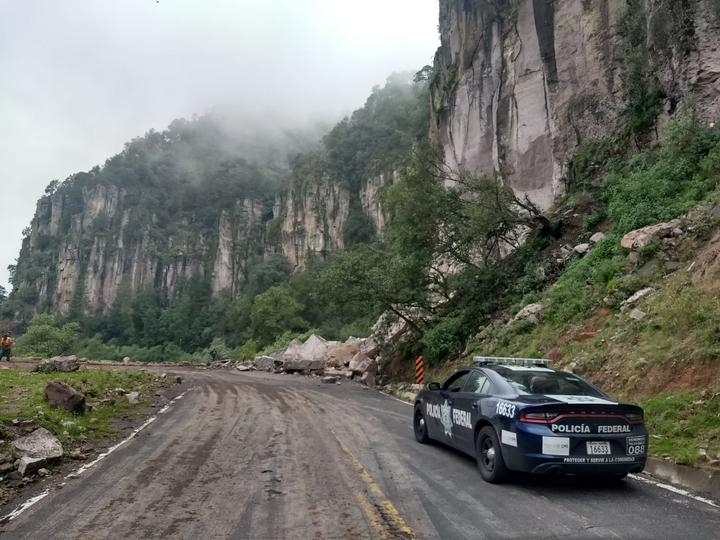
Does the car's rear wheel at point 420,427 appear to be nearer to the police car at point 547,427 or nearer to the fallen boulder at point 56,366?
the police car at point 547,427

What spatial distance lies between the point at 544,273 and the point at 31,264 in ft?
493

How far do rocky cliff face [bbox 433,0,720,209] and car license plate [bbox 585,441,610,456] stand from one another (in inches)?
729

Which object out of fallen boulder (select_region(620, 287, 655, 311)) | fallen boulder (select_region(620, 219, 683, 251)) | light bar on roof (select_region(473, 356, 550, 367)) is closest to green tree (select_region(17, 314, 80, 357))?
fallen boulder (select_region(620, 219, 683, 251))

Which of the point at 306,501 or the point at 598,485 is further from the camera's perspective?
the point at 598,485

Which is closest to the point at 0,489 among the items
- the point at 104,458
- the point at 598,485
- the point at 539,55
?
the point at 104,458

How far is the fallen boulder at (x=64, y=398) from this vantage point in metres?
10.2

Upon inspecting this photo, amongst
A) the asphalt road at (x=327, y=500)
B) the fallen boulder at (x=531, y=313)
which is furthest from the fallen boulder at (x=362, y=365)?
the asphalt road at (x=327, y=500)

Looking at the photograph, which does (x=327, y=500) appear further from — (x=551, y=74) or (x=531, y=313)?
(x=551, y=74)

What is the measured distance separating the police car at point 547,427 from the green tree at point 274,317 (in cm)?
5176

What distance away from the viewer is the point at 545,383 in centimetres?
659

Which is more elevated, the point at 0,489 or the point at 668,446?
the point at 668,446

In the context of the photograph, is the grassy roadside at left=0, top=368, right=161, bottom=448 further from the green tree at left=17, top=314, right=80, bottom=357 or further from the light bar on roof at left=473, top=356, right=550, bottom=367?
the green tree at left=17, top=314, right=80, bottom=357

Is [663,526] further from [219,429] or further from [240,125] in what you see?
[240,125]

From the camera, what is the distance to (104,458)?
7.55 metres
